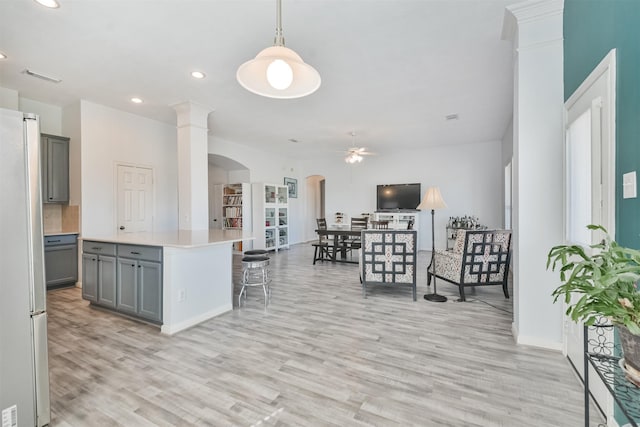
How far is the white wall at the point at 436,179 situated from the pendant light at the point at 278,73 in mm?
7213

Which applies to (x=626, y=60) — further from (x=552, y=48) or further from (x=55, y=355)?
(x=55, y=355)

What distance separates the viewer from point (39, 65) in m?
3.42

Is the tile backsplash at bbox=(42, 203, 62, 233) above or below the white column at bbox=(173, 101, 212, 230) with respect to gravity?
below

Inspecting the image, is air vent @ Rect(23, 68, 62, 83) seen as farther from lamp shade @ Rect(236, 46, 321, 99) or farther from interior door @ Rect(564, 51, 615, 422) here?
interior door @ Rect(564, 51, 615, 422)

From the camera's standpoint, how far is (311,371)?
7.16 ft

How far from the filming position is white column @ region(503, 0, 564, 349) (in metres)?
2.42

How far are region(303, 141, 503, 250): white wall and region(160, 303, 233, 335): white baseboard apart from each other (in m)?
6.34

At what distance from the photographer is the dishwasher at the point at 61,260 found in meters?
4.38

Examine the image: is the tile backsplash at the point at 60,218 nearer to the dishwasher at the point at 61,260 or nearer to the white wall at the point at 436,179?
the dishwasher at the point at 61,260

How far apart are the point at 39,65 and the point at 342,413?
16.0 ft

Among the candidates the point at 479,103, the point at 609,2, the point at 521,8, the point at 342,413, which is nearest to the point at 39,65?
the point at 342,413

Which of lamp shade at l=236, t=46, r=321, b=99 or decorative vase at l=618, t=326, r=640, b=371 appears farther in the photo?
lamp shade at l=236, t=46, r=321, b=99

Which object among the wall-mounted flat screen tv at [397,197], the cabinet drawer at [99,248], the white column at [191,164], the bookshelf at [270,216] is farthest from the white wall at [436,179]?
the cabinet drawer at [99,248]

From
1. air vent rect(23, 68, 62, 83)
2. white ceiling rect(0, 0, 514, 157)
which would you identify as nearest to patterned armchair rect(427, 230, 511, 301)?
white ceiling rect(0, 0, 514, 157)
